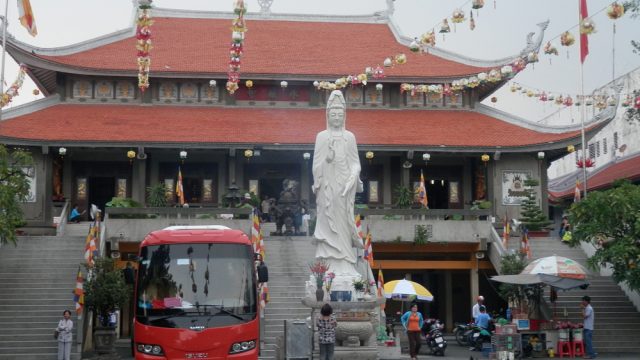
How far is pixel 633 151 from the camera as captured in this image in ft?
144

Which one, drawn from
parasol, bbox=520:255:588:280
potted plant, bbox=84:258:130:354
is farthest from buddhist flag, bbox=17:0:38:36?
parasol, bbox=520:255:588:280

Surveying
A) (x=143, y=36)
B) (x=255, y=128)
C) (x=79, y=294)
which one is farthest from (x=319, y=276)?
(x=255, y=128)

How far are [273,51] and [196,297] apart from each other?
970 inches

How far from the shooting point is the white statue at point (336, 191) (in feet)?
62.6

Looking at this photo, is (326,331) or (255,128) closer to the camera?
(326,331)

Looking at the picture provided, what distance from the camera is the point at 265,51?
38.1 meters

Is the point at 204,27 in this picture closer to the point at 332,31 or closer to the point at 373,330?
the point at 332,31

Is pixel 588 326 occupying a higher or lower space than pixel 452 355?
higher

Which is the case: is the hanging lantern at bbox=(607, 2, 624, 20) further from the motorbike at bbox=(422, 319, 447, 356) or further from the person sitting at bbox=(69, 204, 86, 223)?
the person sitting at bbox=(69, 204, 86, 223)

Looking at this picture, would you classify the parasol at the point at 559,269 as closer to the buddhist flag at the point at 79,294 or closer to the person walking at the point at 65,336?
the buddhist flag at the point at 79,294

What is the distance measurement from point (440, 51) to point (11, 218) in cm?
2324

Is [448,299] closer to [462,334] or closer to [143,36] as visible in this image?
[462,334]

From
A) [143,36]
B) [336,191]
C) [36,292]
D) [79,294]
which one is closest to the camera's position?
[336,191]

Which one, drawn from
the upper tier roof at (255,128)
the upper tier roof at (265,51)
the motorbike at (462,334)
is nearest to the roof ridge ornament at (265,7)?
the upper tier roof at (265,51)
